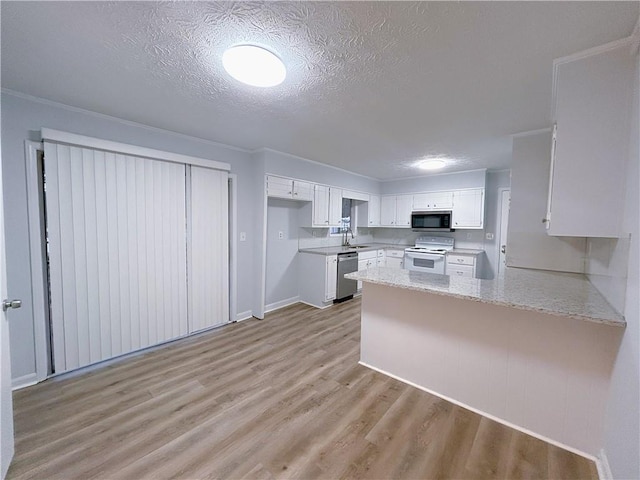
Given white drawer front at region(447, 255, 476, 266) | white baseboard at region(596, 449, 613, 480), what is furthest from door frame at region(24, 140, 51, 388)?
white drawer front at region(447, 255, 476, 266)

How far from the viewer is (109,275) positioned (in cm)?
259

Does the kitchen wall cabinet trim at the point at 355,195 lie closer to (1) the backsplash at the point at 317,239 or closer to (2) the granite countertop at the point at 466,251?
(1) the backsplash at the point at 317,239

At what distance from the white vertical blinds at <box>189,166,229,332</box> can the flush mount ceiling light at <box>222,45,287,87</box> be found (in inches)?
72.3

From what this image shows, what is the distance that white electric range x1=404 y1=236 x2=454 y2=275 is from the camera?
486cm

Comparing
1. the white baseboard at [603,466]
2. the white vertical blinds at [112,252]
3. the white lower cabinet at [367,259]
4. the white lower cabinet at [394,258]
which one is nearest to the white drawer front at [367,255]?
the white lower cabinet at [367,259]

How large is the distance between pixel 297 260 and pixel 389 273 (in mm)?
2440

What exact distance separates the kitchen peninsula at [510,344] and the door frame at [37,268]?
111 inches

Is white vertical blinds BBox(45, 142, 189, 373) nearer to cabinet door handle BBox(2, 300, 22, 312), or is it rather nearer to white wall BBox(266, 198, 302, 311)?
cabinet door handle BBox(2, 300, 22, 312)

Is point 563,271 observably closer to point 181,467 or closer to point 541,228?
point 541,228

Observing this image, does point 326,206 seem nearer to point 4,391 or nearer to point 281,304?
point 281,304

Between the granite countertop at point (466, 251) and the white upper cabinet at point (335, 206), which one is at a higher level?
the white upper cabinet at point (335, 206)

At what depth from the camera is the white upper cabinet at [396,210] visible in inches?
219

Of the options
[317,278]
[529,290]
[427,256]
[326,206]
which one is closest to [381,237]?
[427,256]

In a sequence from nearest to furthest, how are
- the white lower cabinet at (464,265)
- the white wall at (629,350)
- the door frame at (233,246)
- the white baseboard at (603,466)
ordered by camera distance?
the white wall at (629,350) → the white baseboard at (603,466) → the door frame at (233,246) → the white lower cabinet at (464,265)
